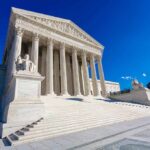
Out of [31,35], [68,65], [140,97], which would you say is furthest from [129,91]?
[31,35]

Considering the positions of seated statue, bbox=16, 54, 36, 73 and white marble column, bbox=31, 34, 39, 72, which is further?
white marble column, bbox=31, 34, 39, 72

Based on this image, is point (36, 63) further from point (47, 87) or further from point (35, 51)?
point (47, 87)

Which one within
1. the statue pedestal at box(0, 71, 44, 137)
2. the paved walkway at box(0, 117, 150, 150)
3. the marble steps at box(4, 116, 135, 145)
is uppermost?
the statue pedestal at box(0, 71, 44, 137)

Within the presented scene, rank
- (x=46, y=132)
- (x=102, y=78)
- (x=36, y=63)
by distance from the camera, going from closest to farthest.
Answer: (x=46, y=132)
(x=36, y=63)
(x=102, y=78)

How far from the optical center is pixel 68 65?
28.7 meters

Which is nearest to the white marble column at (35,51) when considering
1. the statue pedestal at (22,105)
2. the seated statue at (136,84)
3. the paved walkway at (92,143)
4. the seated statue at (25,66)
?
the seated statue at (25,66)

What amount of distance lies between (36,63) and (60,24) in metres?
11.7

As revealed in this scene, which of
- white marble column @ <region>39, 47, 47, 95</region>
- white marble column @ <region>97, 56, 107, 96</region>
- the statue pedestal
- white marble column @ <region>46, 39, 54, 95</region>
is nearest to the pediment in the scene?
white marble column @ <region>46, 39, 54, 95</region>

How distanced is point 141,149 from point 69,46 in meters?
23.8

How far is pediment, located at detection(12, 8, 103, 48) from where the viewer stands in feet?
69.4

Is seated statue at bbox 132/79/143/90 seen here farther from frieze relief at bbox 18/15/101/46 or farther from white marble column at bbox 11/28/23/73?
white marble column at bbox 11/28/23/73

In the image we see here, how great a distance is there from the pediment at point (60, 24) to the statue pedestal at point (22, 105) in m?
15.7

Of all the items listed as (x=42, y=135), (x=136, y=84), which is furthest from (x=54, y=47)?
(x=42, y=135)

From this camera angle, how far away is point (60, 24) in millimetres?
26031
